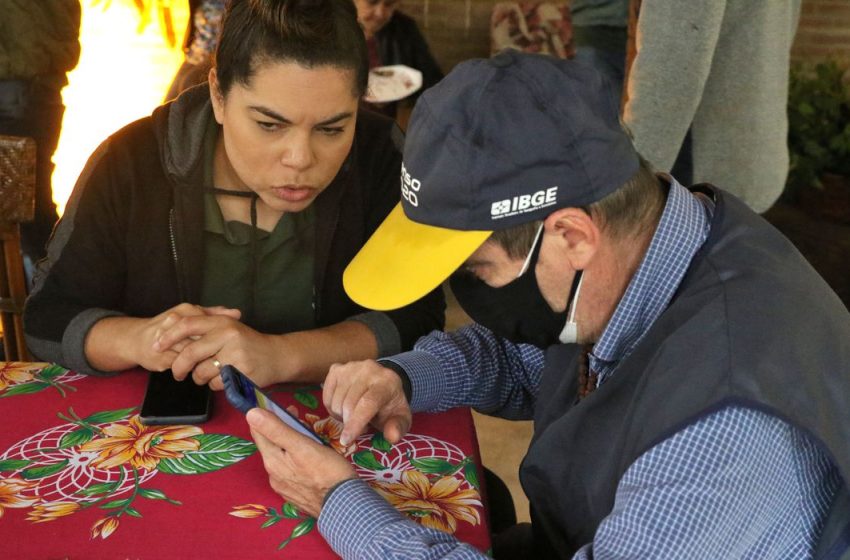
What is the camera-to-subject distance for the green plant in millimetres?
4387

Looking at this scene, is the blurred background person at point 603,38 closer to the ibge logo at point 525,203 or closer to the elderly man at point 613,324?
the elderly man at point 613,324

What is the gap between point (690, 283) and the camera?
1.10 metres

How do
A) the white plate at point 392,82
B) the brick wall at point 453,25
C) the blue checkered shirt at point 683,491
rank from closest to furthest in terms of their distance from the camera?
1. the blue checkered shirt at point 683,491
2. the white plate at point 392,82
3. the brick wall at point 453,25

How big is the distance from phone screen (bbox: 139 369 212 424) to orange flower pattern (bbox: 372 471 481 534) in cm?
33

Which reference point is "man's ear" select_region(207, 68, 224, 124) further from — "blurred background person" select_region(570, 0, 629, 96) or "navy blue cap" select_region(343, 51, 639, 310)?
"blurred background person" select_region(570, 0, 629, 96)

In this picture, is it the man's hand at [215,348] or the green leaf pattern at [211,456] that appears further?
the man's hand at [215,348]

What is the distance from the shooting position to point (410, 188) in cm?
113

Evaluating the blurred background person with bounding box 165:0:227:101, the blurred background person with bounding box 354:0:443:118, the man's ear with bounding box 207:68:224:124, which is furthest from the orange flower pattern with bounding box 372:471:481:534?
the blurred background person with bounding box 354:0:443:118

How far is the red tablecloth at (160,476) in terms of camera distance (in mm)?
1100

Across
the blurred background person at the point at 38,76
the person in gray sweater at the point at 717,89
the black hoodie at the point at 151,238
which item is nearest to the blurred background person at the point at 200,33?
the blurred background person at the point at 38,76

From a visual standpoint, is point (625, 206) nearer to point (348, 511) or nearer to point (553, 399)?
point (553, 399)

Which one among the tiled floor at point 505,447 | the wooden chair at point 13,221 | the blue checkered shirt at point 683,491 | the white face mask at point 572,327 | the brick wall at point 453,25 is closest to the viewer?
the blue checkered shirt at point 683,491

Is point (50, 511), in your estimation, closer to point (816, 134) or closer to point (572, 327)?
point (572, 327)

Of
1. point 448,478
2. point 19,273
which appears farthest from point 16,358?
point 448,478
